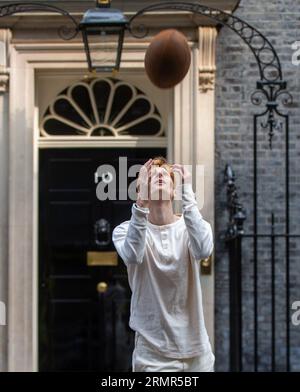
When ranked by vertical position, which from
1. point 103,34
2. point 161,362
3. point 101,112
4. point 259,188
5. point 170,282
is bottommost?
point 161,362

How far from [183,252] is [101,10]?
100 inches

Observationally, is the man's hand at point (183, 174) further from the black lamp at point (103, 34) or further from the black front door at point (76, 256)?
the black front door at point (76, 256)

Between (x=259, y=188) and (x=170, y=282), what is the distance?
3.43 m

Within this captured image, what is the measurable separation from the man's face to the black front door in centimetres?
352

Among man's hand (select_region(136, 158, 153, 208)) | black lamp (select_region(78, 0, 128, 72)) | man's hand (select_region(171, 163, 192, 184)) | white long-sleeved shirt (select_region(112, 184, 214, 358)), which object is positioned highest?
black lamp (select_region(78, 0, 128, 72))

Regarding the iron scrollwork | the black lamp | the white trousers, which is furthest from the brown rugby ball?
the white trousers

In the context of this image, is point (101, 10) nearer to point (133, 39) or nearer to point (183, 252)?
point (133, 39)

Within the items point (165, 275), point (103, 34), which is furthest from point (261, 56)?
point (165, 275)

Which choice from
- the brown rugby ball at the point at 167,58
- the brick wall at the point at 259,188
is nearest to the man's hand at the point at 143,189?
the brown rugby ball at the point at 167,58

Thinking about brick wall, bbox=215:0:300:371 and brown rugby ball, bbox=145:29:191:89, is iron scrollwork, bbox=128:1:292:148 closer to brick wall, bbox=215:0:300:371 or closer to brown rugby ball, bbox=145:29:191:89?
brick wall, bbox=215:0:300:371

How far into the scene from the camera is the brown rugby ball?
5.93m

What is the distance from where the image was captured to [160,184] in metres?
4.98

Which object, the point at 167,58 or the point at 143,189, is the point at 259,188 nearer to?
the point at 167,58

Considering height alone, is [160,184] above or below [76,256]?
above
